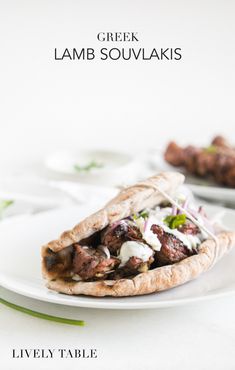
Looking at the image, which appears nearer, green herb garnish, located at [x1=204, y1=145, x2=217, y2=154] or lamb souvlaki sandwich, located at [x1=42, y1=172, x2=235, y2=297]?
lamb souvlaki sandwich, located at [x1=42, y1=172, x2=235, y2=297]

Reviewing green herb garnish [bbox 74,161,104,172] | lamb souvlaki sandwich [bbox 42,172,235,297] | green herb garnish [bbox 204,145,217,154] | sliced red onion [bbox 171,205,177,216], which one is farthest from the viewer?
green herb garnish [bbox 74,161,104,172]

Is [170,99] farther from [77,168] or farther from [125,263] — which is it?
[125,263]

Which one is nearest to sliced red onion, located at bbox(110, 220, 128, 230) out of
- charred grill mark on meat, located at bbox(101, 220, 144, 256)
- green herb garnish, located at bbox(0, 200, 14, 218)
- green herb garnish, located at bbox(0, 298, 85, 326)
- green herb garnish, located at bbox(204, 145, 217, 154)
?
charred grill mark on meat, located at bbox(101, 220, 144, 256)

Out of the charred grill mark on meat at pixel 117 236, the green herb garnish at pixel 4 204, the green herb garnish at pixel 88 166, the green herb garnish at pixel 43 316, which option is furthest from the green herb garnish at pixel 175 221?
the green herb garnish at pixel 88 166

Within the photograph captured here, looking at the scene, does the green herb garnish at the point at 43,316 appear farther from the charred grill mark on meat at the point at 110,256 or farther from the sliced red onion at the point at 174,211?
the sliced red onion at the point at 174,211

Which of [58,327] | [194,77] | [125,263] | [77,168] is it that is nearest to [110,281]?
[125,263]

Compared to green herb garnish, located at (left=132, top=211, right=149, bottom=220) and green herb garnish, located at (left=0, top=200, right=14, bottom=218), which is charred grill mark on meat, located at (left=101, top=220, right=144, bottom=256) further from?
green herb garnish, located at (left=0, top=200, right=14, bottom=218)

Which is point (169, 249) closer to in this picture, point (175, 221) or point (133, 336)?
point (175, 221)
